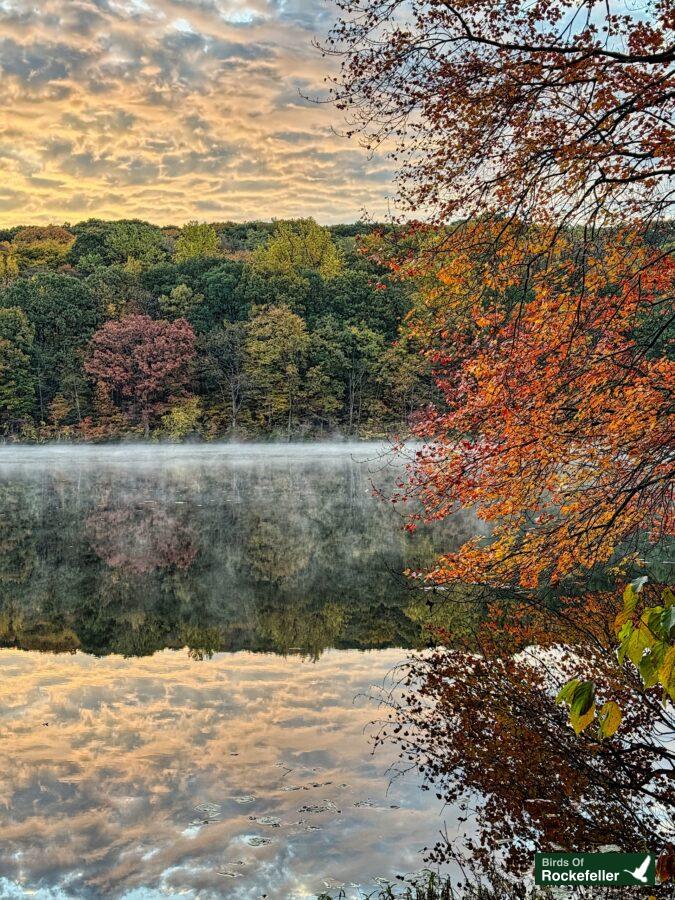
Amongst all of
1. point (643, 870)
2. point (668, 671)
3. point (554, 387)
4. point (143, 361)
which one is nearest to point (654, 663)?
point (668, 671)

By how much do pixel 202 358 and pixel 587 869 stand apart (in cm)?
5448

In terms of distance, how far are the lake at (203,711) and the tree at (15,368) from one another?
130ft

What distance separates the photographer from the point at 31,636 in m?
10.2

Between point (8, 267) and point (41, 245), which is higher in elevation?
point (41, 245)

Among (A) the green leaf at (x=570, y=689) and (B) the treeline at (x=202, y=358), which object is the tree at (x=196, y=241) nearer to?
(B) the treeline at (x=202, y=358)

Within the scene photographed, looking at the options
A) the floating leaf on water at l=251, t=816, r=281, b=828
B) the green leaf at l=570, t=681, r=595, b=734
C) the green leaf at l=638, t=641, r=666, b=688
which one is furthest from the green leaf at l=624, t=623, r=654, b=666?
the floating leaf on water at l=251, t=816, r=281, b=828

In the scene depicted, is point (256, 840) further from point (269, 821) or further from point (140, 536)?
point (140, 536)

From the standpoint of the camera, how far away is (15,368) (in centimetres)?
5588

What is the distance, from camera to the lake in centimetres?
477

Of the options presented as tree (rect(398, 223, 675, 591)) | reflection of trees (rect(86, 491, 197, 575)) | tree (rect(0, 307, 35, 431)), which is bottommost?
tree (rect(0, 307, 35, 431))

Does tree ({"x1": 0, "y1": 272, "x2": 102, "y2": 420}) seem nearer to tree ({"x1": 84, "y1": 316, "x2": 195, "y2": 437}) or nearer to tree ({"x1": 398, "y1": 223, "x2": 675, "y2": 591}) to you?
tree ({"x1": 84, "y1": 316, "x2": 195, "y2": 437})

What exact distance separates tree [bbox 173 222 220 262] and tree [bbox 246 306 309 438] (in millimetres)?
20848

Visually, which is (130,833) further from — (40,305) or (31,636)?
(40,305)

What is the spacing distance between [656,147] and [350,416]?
166ft
